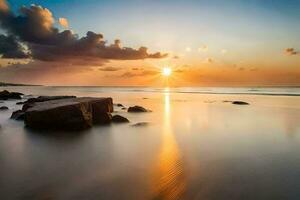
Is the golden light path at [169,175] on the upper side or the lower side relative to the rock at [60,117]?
lower

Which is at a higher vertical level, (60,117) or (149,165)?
(60,117)

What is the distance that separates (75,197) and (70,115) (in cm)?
1001

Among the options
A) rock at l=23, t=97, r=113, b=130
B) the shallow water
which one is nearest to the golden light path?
the shallow water

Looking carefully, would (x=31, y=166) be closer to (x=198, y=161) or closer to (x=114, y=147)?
(x=114, y=147)

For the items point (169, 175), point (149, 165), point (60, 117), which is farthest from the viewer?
point (60, 117)

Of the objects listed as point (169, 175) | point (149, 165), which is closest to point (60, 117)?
point (149, 165)

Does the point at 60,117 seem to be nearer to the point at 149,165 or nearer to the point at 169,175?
the point at 149,165

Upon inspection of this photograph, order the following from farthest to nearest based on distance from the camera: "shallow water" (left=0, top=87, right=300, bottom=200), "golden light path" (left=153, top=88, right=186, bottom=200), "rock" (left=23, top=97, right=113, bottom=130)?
"rock" (left=23, top=97, right=113, bottom=130) → "shallow water" (left=0, top=87, right=300, bottom=200) → "golden light path" (left=153, top=88, right=186, bottom=200)

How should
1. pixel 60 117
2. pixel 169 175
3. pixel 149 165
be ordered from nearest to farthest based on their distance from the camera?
pixel 169 175 → pixel 149 165 → pixel 60 117

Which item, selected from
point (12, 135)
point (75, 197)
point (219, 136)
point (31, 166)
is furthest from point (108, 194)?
point (12, 135)

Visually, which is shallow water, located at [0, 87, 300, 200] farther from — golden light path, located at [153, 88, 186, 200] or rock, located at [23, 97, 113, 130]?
rock, located at [23, 97, 113, 130]

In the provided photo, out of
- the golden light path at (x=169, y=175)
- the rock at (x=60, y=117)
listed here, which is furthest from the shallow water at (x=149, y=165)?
the rock at (x=60, y=117)

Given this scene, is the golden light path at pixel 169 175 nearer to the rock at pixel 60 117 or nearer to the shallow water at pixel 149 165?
the shallow water at pixel 149 165

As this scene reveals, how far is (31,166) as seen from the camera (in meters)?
9.05
